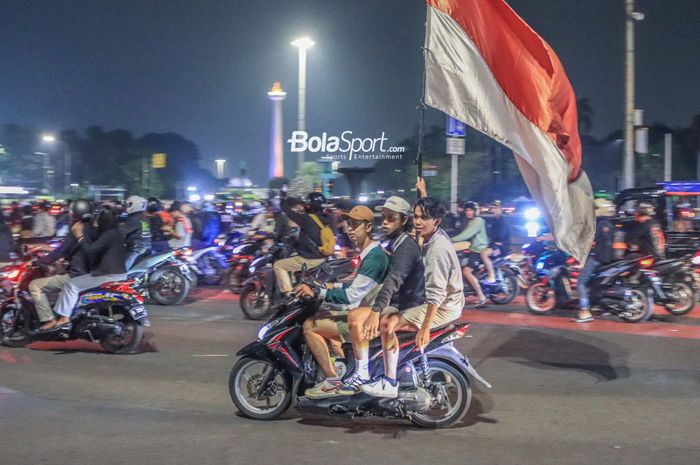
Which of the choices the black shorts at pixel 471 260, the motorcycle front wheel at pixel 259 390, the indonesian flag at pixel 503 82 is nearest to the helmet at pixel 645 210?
the black shorts at pixel 471 260


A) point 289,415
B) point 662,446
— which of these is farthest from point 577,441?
point 289,415

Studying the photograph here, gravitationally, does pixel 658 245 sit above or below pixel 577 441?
above

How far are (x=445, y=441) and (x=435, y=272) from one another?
1278 mm

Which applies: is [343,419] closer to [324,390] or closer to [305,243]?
[324,390]

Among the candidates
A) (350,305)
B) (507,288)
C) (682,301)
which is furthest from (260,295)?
(682,301)

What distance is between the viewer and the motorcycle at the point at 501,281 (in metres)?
13.4

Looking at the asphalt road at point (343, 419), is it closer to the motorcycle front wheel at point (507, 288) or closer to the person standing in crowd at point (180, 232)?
the motorcycle front wheel at point (507, 288)

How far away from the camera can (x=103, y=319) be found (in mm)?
9016

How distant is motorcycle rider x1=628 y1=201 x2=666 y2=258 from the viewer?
12.2m

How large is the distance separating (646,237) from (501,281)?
2490 mm

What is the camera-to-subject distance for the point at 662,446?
5.73 meters

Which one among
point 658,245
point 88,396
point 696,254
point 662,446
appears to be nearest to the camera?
point 662,446

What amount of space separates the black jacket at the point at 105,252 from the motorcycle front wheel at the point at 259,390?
337 centimetres

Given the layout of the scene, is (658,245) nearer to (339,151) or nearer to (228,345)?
(228,345)
